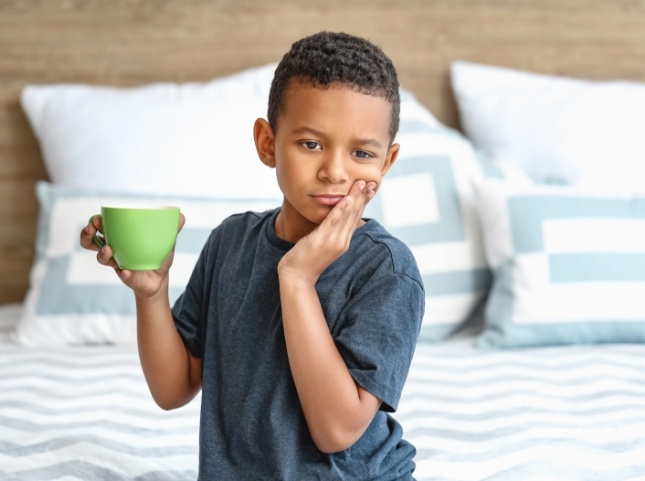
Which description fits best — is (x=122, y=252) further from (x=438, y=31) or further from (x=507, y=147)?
(x=438, y=31)

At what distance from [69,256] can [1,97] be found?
0.63 metres

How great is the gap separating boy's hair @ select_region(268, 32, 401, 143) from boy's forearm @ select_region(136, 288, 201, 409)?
0.88 feet

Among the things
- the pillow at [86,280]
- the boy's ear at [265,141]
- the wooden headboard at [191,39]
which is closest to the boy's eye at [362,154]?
the boy's ear at [265,141]

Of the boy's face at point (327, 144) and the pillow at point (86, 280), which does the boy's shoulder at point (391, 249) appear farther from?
the pillow at point (86, 280)

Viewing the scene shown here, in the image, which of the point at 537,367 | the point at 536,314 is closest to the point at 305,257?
the point at 537,367

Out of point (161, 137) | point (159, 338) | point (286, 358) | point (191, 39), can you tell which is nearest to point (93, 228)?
point (159, 338)

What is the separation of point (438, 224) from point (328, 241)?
3.47ft

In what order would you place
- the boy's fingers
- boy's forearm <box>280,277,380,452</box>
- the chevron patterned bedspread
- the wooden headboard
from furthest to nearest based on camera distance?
the wooden headboard
the chevron patterned bedspread
the boy's fingers
boy's forearm <box>280,277,380,452</box>

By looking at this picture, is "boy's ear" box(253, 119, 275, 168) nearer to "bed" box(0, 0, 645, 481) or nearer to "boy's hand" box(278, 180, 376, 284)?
"boy's hand" box(278, 180, 376, 284)

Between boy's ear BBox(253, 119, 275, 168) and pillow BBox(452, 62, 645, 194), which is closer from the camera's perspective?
boy's ear BBox(253, 119, 275, 168)

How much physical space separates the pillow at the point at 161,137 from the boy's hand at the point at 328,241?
104 cm

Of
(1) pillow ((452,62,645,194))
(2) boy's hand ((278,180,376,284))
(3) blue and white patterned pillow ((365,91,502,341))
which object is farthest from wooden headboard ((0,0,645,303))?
(2) boy's hand ((278,180,376,284))

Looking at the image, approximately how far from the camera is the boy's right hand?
94 centimetres

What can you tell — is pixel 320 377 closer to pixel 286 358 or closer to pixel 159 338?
pixel 286 358
